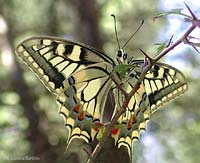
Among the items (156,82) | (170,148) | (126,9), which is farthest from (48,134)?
(156,82)

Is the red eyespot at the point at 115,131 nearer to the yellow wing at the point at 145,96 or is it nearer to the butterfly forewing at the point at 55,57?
the yellow wing at the point at 145,96

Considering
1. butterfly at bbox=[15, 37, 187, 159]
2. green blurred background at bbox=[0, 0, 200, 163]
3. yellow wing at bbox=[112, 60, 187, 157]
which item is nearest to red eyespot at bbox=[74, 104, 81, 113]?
butterfly at bbox=[15, 37, 187, 159]

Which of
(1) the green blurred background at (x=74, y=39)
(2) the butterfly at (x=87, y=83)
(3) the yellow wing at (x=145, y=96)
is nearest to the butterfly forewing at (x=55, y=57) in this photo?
(2) the butterfly at (x=87, y=83)

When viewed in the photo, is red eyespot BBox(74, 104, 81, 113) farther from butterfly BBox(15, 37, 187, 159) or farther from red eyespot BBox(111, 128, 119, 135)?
red eyespot BBox(111, 128, 119, 135)

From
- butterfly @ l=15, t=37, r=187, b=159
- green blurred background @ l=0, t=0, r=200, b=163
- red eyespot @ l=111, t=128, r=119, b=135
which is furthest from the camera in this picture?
green blurred background @ l=0, t=0, r=200, b=163

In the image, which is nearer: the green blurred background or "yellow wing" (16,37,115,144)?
"yellow wing" (16,37,115,144)

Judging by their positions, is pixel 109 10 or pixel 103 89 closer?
pixel 103 89

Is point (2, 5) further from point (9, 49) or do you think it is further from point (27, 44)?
point (27, 44)
